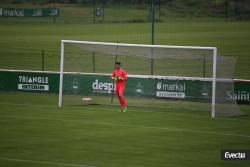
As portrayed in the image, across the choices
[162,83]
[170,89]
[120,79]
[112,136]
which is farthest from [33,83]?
[112,136]

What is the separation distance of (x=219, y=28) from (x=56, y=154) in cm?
4866

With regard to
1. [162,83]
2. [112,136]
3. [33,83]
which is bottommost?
[112,136]

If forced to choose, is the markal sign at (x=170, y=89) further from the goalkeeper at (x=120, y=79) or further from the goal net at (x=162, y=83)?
the goalkeeper at (x=120, y=79)

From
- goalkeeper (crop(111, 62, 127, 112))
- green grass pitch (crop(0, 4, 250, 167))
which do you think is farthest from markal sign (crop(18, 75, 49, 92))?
goalkeeper (crop(111, 62, 127, 112))

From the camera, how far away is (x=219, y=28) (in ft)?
225

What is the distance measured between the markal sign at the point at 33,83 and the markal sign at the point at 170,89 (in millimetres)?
5520

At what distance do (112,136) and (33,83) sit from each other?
1245cm

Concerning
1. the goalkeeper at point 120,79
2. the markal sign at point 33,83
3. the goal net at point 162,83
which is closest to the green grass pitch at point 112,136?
the goalkeeper at point 120,79

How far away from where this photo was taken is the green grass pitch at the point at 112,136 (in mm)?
20511

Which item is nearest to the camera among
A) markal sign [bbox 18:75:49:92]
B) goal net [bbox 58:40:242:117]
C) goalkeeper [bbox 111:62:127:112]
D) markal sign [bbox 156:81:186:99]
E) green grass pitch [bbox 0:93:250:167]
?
green grass pitch [bbox 0:93:250:167]

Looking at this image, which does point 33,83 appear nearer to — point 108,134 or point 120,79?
point 120,79

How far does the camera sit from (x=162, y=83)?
32844mm

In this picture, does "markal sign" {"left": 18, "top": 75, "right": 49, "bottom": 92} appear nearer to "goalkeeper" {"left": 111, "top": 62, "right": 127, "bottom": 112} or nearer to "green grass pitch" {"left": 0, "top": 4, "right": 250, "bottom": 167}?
"green grass pitch" {"left": 0, "top": 4, "right": 250, "bottom": 167}

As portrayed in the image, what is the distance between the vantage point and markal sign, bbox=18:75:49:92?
118 feet
